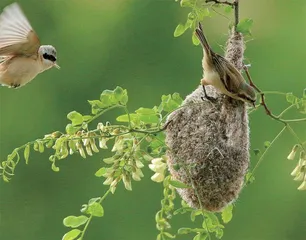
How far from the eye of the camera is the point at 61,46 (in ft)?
18.3

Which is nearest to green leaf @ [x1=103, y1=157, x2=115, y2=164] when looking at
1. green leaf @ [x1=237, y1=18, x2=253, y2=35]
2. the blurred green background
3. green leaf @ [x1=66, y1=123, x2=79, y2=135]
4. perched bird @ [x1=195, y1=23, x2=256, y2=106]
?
green leaf @ [x1=66, y1=123, x2=79, y2=135]

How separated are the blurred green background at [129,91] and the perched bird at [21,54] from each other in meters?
2.88

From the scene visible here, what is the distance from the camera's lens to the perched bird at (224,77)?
1784 mm

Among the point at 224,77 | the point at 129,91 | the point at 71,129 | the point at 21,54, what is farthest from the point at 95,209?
the point at 129,91

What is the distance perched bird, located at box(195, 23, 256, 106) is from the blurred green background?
3.02m

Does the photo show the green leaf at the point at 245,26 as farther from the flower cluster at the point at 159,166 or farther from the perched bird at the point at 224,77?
the flower cluster at the point at 159,166

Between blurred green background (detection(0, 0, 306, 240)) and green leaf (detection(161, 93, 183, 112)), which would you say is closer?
green leaf (detection(161, 93, 183, 112))

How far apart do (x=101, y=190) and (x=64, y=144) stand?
363 centimetres

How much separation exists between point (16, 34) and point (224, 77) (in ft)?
1.55

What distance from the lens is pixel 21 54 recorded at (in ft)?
6.66

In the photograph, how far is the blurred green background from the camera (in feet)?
16.7

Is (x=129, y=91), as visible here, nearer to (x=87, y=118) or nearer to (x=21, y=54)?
(x=21, y=54)

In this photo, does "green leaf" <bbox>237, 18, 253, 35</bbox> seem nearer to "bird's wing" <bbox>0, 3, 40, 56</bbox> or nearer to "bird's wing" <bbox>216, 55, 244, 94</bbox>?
"bird's wing" <bbox>216, 55, 244, 94</bbox>

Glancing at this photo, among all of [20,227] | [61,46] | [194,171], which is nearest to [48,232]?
[20,227]
